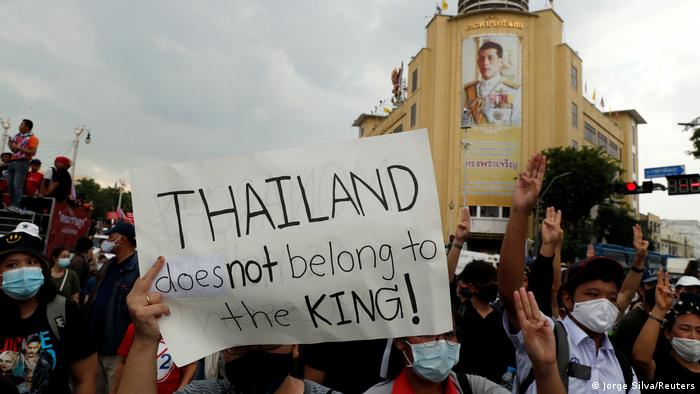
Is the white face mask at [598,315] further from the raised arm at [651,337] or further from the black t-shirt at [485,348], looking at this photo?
the black t-shirt at [485,348]

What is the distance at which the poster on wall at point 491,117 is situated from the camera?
39812mm

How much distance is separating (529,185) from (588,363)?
0.95m

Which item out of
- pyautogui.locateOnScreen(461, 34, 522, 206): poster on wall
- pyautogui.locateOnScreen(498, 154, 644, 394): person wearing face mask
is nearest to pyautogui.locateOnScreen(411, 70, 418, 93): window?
pyautogui.locateOnScreen(461, 34, 522, 206): poster on wall

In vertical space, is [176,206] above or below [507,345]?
above

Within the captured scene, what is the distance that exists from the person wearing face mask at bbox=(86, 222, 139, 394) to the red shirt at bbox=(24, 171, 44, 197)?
6557 millimetres

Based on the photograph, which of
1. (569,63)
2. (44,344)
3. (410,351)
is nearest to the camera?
(410,351)

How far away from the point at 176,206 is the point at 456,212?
38.9 metres

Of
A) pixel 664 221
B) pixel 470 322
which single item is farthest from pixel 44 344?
pixel 664 221

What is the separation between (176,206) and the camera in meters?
2.02

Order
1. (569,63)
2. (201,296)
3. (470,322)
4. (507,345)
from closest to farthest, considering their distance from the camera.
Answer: (201,296) < (507,345) < (470,322) < (569,63)

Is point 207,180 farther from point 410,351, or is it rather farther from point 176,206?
point 410,351

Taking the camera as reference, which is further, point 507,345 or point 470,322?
point 470,322

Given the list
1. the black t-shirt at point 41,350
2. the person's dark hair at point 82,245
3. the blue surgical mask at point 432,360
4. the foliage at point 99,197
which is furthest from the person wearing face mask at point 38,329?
the foliage at point 99,197

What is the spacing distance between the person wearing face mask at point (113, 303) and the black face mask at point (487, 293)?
105 inches
